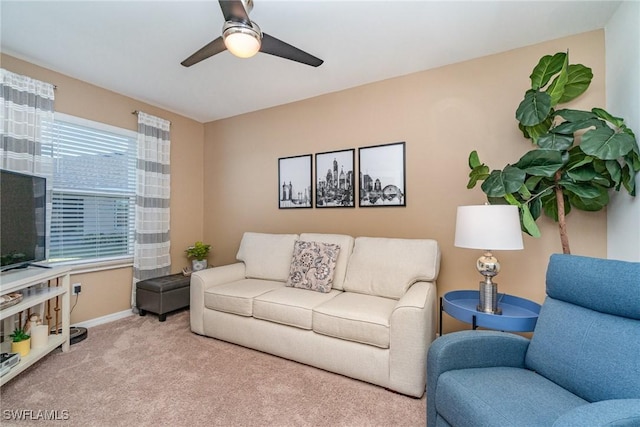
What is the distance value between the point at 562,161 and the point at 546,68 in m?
0.67

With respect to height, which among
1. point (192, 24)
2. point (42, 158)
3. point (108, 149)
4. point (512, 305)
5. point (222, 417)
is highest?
point (192, 24)

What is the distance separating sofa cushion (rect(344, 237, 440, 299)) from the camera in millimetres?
2281

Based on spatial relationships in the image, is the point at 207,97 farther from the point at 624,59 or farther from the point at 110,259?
the point at 624,59

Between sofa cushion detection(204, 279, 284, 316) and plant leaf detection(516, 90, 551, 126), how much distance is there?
94.4 inches

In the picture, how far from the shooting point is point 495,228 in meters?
1.72

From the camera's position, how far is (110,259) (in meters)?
3.10

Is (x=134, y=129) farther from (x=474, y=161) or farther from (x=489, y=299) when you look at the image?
(x=489, y=299)

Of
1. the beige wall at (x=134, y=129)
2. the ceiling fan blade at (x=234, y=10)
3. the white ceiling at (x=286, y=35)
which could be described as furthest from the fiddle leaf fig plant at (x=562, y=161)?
the beige wall at (x=134, y=129)

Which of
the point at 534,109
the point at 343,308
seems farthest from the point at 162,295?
the point at 534,109

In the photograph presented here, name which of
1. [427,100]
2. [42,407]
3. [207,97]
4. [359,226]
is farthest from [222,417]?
[207,97]

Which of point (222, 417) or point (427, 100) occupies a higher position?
point (427, 100)

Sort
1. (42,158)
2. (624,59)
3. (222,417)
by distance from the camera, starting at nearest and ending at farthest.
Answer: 1. (222,417)
2. (624,59)
3. (42,158)

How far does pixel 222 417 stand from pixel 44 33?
3.03 meters

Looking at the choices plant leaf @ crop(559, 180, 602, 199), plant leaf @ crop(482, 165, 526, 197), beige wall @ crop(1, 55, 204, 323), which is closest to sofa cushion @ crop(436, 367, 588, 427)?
plant leaf @ crop(482, 165, 526, 197)
